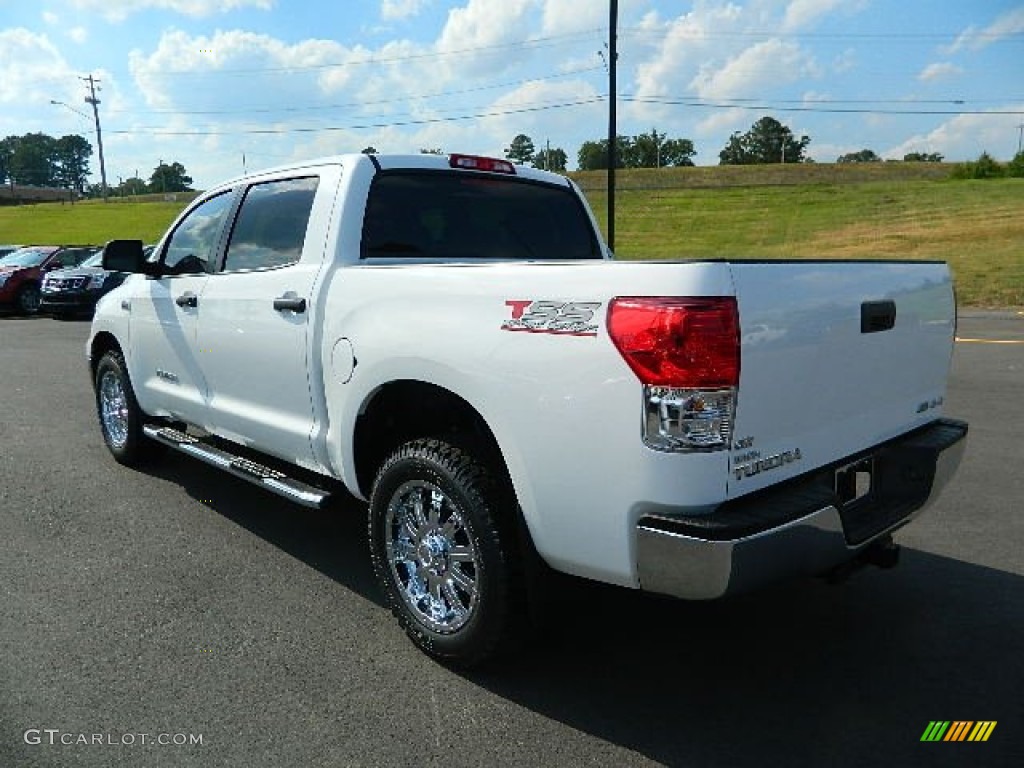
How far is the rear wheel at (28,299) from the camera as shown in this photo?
60.1 ft

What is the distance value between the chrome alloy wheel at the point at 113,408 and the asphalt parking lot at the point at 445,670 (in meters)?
1.14

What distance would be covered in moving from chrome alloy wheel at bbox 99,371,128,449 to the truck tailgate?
4608 mm

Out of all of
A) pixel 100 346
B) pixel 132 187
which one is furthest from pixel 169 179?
pixel 100 346

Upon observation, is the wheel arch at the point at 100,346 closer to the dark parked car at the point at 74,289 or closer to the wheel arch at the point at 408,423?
the wheel arch at the point at 408,423

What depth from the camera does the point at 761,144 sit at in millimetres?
136625

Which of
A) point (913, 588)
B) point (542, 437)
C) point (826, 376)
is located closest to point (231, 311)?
point (542, 437)

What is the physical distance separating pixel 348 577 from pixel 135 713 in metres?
1.25

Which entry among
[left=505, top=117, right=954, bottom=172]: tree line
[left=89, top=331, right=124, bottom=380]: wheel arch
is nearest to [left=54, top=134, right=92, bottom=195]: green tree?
[left=505, top=117, right=954, bottom=172]: tree line

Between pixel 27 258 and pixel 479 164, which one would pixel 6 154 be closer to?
pixel 27 258

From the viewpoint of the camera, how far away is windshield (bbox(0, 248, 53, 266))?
18.8m

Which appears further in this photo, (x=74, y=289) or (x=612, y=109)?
(x=612, y=109)

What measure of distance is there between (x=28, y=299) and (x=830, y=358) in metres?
19.8

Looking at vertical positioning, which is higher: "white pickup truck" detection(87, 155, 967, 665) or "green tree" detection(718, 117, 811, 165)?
"green tree" detection(718, 117, 811, 165)

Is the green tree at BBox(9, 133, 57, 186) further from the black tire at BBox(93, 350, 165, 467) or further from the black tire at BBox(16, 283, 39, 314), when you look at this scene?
the black tire at BBox(93, 350, 165, 467)
